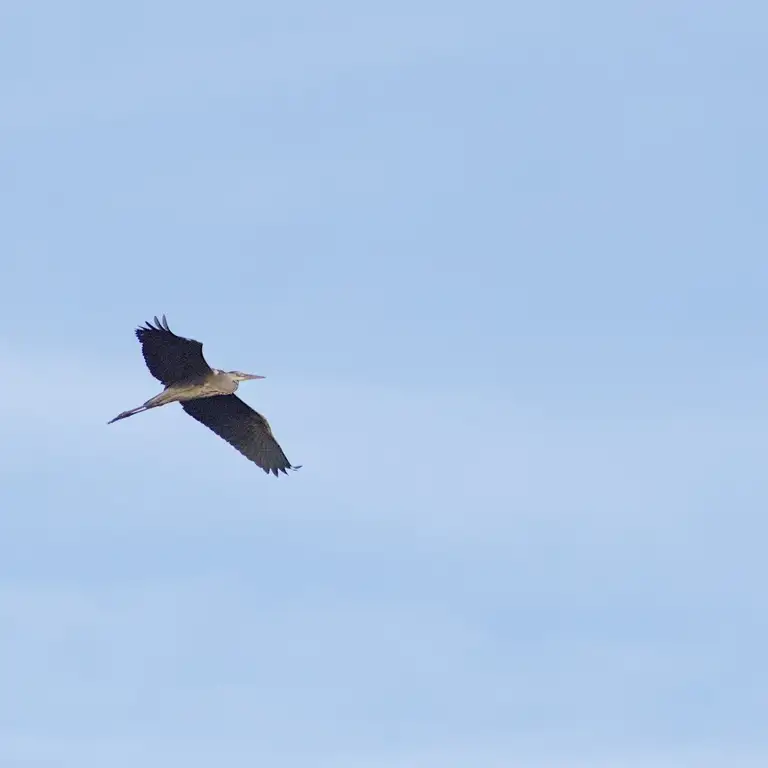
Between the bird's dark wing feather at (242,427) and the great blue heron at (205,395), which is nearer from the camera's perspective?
the great blue heron at (205,395)

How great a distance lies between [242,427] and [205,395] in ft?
6.46

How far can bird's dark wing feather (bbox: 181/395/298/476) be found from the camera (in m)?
54.0

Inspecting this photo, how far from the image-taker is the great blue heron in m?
51.2

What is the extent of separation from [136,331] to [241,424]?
4.06m

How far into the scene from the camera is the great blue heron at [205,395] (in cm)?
5116

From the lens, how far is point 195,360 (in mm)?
51625

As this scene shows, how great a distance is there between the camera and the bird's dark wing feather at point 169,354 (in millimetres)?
50884

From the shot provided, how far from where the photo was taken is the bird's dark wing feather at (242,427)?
5403 centimetres

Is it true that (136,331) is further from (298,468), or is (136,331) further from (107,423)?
(298,468)

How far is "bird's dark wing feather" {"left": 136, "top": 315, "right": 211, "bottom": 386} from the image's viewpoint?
167 ft

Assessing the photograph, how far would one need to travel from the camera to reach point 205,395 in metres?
52.6

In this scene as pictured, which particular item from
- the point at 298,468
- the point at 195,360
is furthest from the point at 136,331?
the point at 298,468

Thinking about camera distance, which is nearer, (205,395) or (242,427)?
(205,395)

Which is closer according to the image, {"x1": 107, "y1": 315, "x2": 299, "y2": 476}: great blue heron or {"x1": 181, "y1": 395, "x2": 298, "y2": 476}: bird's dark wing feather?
{"x1": 107, "y1": 315, "x2": 299, "y2": 476}: great blue heron
